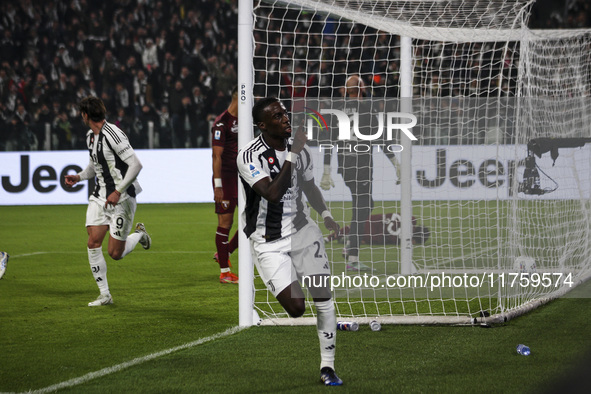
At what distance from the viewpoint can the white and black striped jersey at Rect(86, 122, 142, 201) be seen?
6758 millimetres

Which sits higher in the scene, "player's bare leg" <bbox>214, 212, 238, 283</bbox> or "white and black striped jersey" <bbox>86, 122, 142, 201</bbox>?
"white and black striped jersey" <bbox>86, 122, 142, 201</bbox>

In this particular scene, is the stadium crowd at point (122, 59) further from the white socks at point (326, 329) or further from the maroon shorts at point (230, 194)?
the white socks at point (326, 329)

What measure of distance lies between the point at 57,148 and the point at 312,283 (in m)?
15.2

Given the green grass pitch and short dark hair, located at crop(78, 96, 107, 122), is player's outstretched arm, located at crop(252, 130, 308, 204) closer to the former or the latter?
the green grass pitch

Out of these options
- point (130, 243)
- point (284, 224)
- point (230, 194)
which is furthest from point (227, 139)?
point (284, 224)

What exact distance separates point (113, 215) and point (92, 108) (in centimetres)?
97

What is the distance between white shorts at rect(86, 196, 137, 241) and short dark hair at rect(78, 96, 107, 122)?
0.75m

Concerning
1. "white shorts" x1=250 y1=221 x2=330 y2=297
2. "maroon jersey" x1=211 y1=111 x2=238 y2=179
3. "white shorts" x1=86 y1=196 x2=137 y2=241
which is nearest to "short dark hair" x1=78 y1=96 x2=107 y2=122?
"white shorts" x1=86 y1=196 x2=137 y2=241

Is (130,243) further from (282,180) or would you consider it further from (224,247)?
(282,180)

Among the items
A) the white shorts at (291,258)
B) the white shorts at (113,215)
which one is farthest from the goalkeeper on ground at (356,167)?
the white shorts at (291,258)

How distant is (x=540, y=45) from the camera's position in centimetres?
763

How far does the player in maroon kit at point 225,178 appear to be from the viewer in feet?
26.3

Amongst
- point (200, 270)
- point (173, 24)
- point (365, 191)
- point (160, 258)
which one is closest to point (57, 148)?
point (173, 24)

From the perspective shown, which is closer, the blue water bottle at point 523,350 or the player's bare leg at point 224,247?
the blue water bottle at point 523,350
